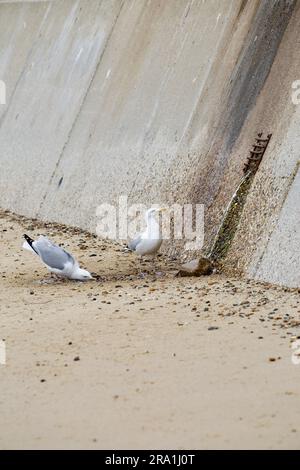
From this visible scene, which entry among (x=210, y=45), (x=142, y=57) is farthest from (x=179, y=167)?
(x=142, y=57)

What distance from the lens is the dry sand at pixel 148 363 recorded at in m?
5.42

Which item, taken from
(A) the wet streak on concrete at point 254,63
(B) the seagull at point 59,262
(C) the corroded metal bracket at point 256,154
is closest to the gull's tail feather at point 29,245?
(B) the seagull at point 59,262

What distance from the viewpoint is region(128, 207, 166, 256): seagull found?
31.7ft

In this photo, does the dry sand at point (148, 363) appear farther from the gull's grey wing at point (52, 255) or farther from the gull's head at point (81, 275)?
the gull's grey wing at point (52, 255)

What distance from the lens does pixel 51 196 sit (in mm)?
12562

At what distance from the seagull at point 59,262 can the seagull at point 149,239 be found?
1.91 ft

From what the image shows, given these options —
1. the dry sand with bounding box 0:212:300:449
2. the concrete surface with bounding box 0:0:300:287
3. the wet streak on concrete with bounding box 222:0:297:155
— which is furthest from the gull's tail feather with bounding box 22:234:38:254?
the wet streak on concrete with bounding box 222:0:297:155

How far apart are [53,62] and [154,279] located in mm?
5838

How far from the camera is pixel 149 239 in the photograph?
9.66m

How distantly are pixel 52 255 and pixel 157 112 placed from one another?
2512 mm

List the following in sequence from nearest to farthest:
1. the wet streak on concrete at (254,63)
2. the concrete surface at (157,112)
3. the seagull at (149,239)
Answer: the concrete surface at (157,112) < the seagull at (149,239) < the wet streak on concrete at (254,63)

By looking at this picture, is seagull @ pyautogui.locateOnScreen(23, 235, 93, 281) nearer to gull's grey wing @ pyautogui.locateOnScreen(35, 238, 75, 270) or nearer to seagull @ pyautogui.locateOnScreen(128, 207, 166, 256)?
gull's grey wing @ pyautogui.locateOnScreen(35, 238, 75, 270)

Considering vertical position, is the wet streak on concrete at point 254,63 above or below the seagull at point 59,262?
above
